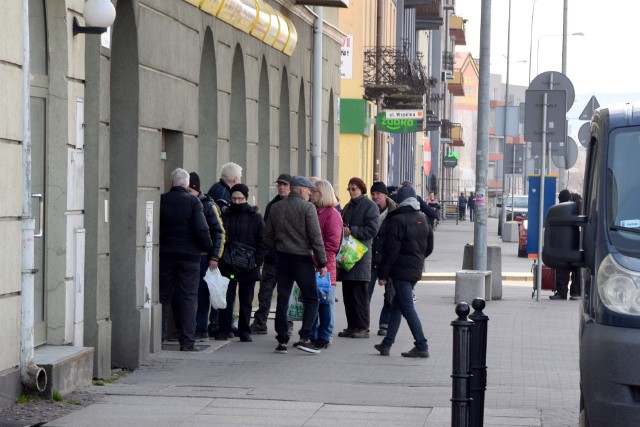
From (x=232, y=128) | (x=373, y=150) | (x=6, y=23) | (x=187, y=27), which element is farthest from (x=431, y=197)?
(x=6, y=23)

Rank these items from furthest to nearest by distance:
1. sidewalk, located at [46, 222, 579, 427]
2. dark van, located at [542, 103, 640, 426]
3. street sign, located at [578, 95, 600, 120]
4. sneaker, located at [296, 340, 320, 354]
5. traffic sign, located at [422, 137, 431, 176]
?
traffic sign, located at [422, 137, 431, 176] < street sign, located at [578, 95, 600, 120] < sneaker, located at [296, 340, 320, 354] < sidewalk, located at [46, 222, 579, 427] < dark van, located at [542, 103, 640, 426]

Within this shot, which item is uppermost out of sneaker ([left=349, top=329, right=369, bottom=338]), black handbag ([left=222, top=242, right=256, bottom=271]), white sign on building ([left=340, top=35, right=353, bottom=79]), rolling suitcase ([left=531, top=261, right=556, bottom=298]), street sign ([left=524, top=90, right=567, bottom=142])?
white sign on building ([left=340, top=35, right=353, bottom=79])

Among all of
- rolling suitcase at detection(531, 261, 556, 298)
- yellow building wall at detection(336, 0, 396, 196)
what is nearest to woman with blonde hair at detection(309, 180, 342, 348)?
rolling suitcase at detection(531, 261, 556, 298)

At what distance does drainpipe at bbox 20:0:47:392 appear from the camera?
10273mm

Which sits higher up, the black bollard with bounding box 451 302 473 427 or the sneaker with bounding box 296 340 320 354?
the black bollard with bounding box 451 302 473 427

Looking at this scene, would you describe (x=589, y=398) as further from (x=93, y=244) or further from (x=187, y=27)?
(x=187, y=27)

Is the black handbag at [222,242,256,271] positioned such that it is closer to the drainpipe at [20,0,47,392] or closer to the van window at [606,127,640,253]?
the drainpipe at [20,0,47,392]

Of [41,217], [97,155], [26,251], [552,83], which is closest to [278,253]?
[97,155]

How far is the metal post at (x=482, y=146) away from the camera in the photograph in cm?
2188

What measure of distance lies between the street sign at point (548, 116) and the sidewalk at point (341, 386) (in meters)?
4.34

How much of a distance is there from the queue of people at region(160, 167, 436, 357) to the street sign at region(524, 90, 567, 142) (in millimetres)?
6302

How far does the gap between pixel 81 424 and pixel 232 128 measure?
34.9 ft

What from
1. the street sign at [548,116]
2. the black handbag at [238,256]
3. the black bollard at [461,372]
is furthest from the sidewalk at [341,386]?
the street sign at [548,116]

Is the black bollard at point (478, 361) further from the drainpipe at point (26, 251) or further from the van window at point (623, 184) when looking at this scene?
the drainpipe at point (26, 251)
